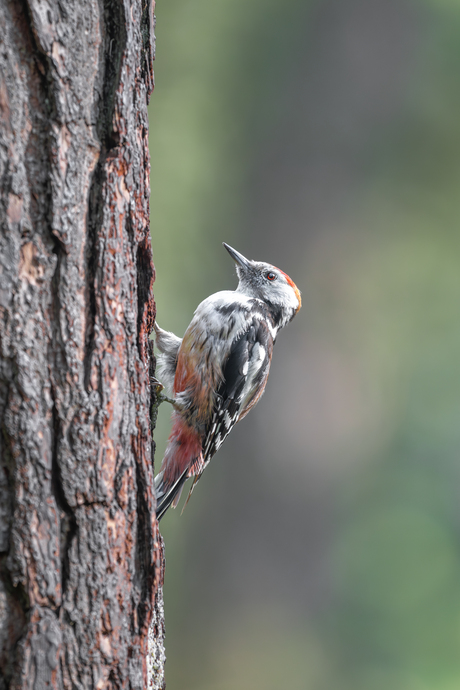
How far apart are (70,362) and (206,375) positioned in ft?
5.34

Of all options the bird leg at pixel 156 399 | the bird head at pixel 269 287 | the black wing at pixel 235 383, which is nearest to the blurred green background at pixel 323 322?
the bird head at pixel 269 287

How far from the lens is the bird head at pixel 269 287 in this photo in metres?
3.18

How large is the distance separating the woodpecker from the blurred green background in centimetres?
221

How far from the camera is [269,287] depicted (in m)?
3.20

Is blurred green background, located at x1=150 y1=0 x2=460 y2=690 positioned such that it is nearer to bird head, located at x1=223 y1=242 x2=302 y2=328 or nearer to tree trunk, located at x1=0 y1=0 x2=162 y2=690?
bird head, located at x1=223 y1=242 x2=302 y2=328

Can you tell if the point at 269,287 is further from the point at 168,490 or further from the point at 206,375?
the point at 168,490

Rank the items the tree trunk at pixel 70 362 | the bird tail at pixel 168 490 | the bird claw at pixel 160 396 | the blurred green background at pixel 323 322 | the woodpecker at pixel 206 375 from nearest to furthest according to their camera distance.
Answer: the tree trunk at pixel 70 362, the bird claw at pixel 160 396, the bird tail at pixel 168 490, the woodpecker at pixel 206 375, the blurred green background at pixel 323 322

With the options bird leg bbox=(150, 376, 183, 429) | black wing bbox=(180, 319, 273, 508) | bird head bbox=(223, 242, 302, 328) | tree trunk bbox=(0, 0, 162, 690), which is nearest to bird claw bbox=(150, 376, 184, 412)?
bird leg bbox=(150, 376, 183, 429)

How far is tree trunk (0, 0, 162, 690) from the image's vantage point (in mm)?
907

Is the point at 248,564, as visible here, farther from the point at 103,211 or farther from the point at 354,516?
the point at 103,211

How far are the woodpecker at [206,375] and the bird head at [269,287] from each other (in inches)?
14.2

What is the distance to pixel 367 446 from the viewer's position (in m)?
6.38

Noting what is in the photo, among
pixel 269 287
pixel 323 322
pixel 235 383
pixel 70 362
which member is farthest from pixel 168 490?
pixel 323 322

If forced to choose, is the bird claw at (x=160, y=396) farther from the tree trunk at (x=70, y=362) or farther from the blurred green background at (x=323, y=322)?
the blurred green background at (x=323, y=322)
